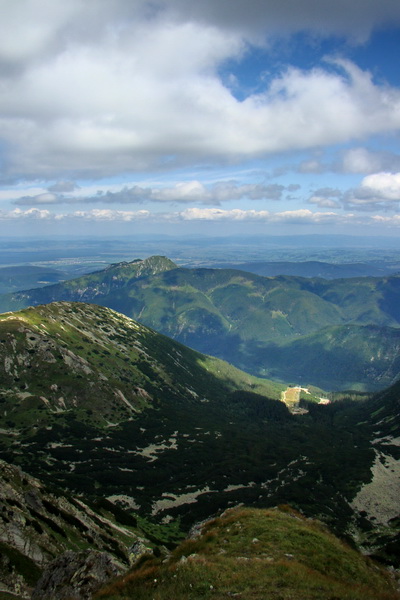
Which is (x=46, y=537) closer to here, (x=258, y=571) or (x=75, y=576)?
(x=75, y=576)

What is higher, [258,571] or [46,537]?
[258,571]

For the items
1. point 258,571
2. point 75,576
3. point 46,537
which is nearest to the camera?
point 258,571

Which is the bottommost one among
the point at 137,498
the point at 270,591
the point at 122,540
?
the point at 137,498

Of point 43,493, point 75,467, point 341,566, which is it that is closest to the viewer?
point 341,566

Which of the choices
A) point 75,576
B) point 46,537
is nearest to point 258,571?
point 75,576

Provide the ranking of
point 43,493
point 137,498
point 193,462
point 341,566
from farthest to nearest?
point 193,462 → point 137,498 → point 43,493 → point 341,566

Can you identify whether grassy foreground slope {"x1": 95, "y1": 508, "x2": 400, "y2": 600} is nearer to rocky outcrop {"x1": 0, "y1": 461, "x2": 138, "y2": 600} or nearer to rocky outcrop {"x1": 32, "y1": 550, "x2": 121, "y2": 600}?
rocky outcrop {"x1": 32, "y1": 550, "x2": 121, "y2": 600}

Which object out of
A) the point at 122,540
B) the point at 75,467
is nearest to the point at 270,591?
the point at 122,540

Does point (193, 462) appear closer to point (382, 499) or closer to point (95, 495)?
point (95, 495)
